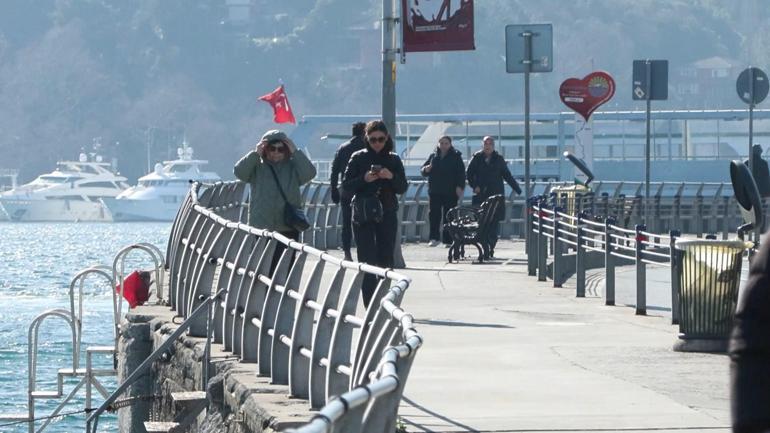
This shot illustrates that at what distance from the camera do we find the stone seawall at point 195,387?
9.45 metres

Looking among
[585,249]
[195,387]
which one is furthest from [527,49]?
[195,387]

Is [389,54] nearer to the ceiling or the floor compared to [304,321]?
nearer to the ceiling

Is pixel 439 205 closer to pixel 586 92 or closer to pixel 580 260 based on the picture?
pixel 586 92

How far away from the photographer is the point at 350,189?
1372 centimetres

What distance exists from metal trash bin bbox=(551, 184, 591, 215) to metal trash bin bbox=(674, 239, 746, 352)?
14.5 m

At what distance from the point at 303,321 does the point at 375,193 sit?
3.87m

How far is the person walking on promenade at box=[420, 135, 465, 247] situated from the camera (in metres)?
24.6

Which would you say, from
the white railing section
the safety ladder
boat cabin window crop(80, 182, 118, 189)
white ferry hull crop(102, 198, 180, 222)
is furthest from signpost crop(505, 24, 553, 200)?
boat cabin window crop(80, 182, 118, 189)

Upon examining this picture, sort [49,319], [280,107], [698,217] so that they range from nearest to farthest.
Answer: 1. [698,217]
2. [280,107]
3. [49,319]

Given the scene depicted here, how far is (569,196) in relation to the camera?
1118 inches

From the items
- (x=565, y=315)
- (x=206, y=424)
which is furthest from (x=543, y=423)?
(x=565, y=315)

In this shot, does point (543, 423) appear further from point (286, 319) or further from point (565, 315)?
point (565, 315)

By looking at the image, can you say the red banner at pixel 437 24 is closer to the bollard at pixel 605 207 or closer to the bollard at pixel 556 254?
the bollard at pixel 556 254

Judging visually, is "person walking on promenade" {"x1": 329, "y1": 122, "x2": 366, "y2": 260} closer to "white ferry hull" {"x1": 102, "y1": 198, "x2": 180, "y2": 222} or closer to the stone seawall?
the stone seawall
